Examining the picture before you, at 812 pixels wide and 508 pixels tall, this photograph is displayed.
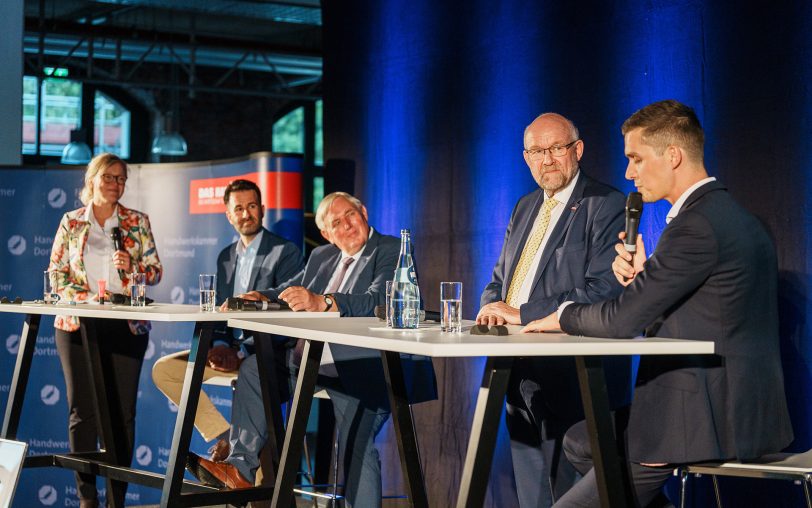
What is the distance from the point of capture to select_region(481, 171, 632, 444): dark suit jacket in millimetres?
3318

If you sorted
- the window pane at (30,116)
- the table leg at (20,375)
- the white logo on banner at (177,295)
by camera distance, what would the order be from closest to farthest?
the table leg at (20,375) < the white logo on banner at (177,295) < the window pane at (30,116)

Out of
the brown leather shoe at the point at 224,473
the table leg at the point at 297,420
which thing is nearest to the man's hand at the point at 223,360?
the brown leather shoe at the point at 224,473


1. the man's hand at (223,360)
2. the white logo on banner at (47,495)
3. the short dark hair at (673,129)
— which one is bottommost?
the white logo on banner at (47,495)

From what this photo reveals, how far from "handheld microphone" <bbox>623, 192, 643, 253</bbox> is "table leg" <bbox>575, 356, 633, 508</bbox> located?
40 cm

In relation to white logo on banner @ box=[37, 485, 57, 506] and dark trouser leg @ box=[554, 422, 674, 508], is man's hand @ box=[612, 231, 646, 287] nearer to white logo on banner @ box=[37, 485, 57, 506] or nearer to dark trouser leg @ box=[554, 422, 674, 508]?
dark trouser leg @ box=[554, 422, 674, 508]

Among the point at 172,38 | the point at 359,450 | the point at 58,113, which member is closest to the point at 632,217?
the point at 359,450

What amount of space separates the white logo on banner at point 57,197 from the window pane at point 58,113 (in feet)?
36.1

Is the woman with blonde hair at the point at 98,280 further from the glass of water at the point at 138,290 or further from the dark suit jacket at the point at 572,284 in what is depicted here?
the dark suit jacket at the point at 572,284

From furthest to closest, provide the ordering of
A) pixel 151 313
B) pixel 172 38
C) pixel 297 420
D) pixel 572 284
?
pixel 172 38
pixel 151 313
pixel 572 284
pixel 297 420

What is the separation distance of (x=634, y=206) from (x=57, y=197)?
4.38m

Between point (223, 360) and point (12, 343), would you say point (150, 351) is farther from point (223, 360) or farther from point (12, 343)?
point (223, 360)

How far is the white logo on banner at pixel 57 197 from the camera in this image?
605 centimetres

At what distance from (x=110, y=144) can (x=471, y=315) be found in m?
13.4

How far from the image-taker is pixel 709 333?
8.07ft
